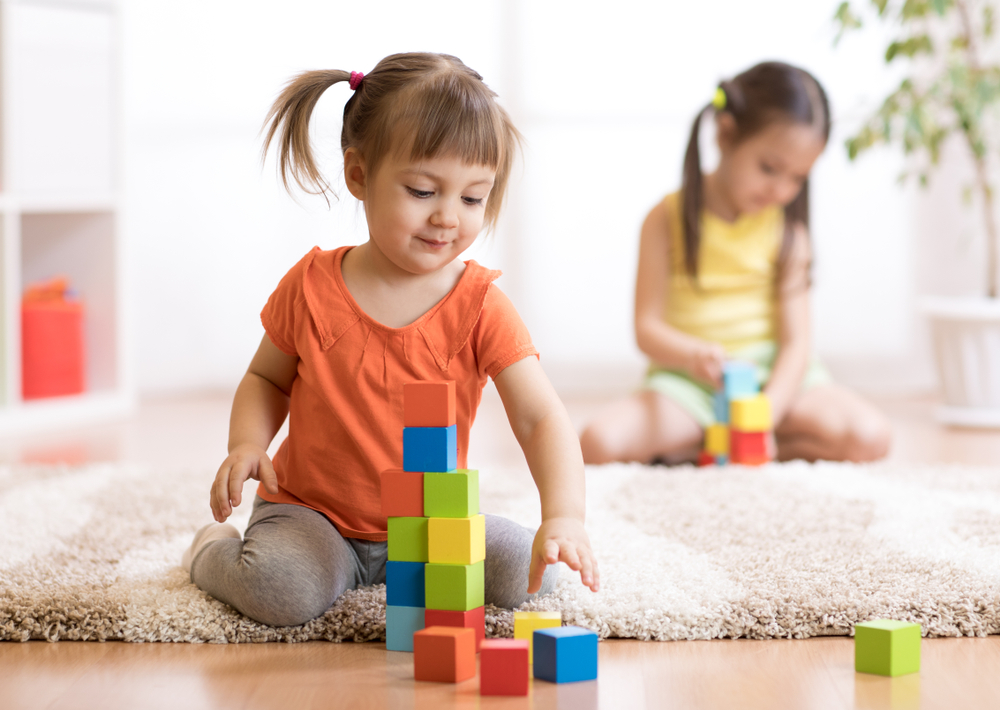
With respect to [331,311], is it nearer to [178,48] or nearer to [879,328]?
[178,48]

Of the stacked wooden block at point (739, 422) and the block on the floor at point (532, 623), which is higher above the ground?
the stacked wooden block at point (739, 422)

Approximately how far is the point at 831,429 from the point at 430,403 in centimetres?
112

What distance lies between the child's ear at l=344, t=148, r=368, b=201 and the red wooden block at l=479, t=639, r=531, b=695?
43 cm

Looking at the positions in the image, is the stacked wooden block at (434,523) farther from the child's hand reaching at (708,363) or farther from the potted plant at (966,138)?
the potted plant at (966,138)

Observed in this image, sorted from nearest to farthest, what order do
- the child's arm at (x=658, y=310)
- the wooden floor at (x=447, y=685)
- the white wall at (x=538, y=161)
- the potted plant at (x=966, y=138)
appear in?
the wooden floor at (x=447, y=685) → the child's arm at (x=658, y=310) → the potted plant at (x=966, y=138) → the white wall at (x=538, y=161)

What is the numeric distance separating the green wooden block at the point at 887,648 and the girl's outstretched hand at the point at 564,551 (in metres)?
0.21

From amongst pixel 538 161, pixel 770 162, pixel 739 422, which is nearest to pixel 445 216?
pixel 739 422

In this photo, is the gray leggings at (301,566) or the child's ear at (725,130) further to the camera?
the child's ear at (725,130)

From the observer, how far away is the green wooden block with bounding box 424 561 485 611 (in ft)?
2.69

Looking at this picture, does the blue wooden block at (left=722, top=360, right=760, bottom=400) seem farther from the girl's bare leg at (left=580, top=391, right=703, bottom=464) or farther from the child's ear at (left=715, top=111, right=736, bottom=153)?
the child's ear at (left=715, top=111, right=736, bottom=153)

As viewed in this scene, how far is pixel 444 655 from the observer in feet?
2.58

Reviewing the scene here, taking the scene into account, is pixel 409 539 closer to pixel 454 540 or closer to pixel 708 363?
pixel 454 540

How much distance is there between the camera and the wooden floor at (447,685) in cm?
75

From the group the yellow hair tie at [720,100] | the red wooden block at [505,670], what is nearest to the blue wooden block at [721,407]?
Result: the yellow hair tie at [720,100]
